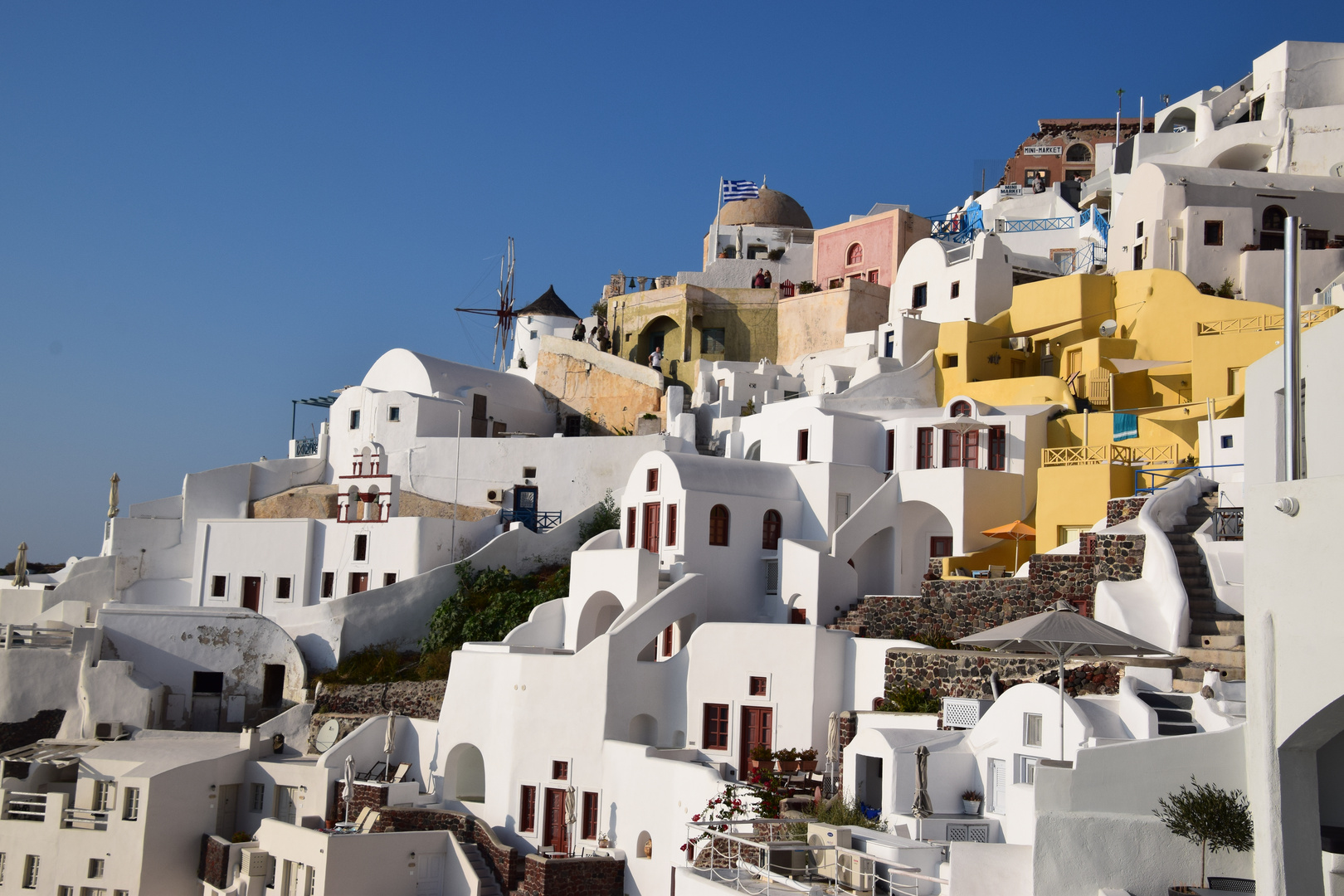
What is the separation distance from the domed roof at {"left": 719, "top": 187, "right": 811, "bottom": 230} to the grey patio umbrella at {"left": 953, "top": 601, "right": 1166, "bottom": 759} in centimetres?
3472

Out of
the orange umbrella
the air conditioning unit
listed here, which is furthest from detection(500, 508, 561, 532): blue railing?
the orange umbrella

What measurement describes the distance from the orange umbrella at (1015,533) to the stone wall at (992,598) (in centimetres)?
239

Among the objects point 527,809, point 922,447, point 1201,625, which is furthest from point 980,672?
point 922,447

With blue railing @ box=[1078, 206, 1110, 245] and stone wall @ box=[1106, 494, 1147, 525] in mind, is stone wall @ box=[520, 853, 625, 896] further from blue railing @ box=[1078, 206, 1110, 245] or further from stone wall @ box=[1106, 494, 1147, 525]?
blue railing @ box=[1078, 206, 1110, 245]

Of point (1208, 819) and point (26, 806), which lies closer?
point (1208, 819)

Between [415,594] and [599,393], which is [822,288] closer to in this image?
[599,393]

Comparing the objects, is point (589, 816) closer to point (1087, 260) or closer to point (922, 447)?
point (922, 447)

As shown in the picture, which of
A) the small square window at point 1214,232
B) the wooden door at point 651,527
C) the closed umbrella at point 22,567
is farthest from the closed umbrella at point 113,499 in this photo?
the small square window at point 1214,232

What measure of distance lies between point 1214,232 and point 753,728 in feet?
64.8

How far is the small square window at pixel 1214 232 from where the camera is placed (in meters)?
33.2

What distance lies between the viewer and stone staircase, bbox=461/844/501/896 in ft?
77.2

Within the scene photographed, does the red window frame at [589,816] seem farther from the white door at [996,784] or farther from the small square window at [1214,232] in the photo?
the small square window at [1214,232]

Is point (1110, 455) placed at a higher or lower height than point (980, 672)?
higher

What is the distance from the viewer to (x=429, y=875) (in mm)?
24062
